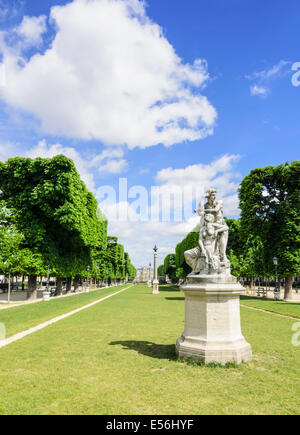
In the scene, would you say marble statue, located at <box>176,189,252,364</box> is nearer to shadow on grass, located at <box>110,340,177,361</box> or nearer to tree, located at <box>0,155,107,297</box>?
shadow on grass, located at <box>110,340,177,361</box>

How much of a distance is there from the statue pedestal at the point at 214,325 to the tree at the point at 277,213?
72.6 ft

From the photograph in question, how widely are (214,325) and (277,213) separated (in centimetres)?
2388

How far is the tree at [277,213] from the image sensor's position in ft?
88.8

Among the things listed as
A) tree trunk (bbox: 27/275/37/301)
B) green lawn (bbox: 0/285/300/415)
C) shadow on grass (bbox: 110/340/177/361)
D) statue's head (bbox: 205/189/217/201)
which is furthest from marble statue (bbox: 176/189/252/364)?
tree trunk (bbox: 27/275/37/301)

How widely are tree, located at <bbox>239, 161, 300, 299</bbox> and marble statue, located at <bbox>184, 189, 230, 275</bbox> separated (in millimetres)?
21381

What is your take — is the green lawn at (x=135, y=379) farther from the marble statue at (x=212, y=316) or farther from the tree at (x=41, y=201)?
the tree at (x=41, y=201)

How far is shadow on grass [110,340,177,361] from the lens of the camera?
7695mm

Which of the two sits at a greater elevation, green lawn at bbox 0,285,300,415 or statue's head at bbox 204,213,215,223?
statue's head at bbox 204,213,215,223

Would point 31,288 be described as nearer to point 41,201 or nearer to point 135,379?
point 41,201

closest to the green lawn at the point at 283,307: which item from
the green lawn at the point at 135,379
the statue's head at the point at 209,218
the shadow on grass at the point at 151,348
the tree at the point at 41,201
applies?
the green lawn at the point at 135,379

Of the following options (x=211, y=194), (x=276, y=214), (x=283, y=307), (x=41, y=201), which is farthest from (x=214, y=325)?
(x=276, y=214)

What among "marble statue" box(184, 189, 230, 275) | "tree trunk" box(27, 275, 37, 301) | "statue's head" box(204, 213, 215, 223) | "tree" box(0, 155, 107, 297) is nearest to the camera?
"marble statue" box(184, 189, 230, 275)

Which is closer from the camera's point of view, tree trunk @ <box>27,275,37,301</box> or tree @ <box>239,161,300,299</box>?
tree trunk @ <box>27,275,37,301</box>
